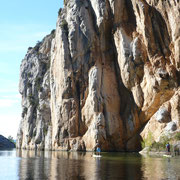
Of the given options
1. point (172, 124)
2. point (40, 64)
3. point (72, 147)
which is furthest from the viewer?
point (40, 64)

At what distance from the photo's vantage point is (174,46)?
159ft

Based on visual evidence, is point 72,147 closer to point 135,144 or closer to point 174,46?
point 135,144

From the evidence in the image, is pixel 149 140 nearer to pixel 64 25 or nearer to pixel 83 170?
pixel 83 170

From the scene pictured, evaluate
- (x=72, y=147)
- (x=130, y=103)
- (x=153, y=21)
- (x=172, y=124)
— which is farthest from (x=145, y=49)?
(x=72, y=147)

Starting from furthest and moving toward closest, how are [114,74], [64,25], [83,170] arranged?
[64,25], [114,74], [83,170]

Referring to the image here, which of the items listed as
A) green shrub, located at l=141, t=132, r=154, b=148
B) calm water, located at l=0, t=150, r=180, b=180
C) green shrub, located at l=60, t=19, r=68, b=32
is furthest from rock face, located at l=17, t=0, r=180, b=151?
calm water, located at l=0, t=150, r=180, b=180

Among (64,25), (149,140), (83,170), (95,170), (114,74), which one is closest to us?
(95,170)

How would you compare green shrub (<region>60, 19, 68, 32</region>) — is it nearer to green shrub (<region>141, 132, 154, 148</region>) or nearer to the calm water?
green shrub (<region>141, 132, 154, 148</region>)

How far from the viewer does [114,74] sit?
206 ft

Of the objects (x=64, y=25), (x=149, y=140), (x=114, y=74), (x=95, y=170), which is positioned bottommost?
(x=95, y=170)

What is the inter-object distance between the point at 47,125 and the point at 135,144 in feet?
111

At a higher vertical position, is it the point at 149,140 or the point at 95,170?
the point at 149,140

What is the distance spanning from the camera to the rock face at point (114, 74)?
4969 centimetres

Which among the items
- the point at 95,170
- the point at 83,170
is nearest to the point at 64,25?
the point at 83,170
